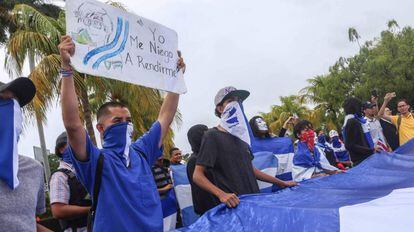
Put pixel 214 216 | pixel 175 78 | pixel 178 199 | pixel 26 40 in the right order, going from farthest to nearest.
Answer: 1. pixel 26 40
2. pixel 178 199
3. pixel 175 78
4. pixel 214 216

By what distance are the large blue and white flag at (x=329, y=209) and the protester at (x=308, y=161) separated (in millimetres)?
2098

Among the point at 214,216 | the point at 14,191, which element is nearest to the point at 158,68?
the point at 214,216

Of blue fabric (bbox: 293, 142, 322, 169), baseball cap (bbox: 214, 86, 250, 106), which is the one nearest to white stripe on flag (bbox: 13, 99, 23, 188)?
baseball cap (bbox: 214, 86, 250, 106)

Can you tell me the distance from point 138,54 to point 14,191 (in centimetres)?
134

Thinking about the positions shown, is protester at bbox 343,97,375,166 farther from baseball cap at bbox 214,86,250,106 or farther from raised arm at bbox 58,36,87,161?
raised arm at bbox 58,36,87,161

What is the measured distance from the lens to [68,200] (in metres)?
3.39

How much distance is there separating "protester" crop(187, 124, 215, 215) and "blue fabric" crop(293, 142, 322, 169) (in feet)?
5.57

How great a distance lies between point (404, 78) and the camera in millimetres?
24656

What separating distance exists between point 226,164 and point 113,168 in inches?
45.1

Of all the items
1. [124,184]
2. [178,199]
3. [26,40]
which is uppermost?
[26,40]

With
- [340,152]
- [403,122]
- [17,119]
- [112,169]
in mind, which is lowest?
[340,152]

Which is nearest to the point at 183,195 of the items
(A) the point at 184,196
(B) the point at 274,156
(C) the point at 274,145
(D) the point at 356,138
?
(A) the point at 184,196

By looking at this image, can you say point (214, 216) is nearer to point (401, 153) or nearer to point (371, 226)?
point (371, 226)

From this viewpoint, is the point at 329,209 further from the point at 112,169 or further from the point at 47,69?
the point at 47,69
